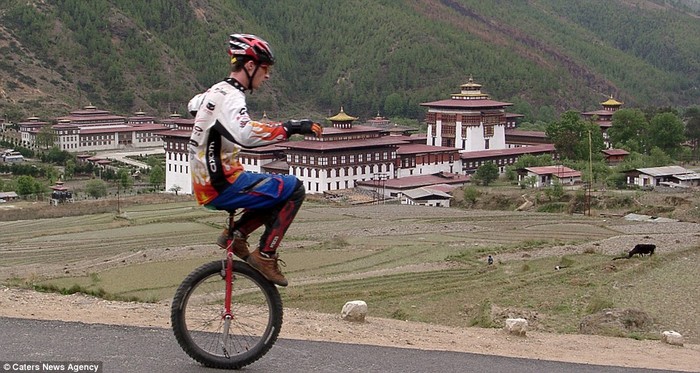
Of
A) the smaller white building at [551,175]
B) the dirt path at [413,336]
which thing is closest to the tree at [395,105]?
the smaller white building at [551,175]

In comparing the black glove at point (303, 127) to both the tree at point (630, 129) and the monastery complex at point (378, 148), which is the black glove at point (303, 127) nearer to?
the monastery complex at point (378, 148)

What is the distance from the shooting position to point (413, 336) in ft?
25.1

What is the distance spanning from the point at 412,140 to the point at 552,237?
28.5 metres

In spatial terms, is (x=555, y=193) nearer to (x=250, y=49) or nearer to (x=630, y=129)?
(x=630, y=129)

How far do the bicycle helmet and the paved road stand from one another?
5.79 feet

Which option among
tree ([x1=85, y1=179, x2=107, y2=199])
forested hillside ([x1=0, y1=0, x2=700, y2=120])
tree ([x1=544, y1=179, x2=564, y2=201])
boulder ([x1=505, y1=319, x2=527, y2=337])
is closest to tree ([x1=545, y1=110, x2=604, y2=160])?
tree ([x1=544, y1=179, x2=564, y2=201])

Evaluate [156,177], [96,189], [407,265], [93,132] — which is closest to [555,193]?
[407,265]

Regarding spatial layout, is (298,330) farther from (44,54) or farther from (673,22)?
(673,22)

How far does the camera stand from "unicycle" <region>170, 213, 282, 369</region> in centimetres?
557

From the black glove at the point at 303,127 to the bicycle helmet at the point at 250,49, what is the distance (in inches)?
18.8

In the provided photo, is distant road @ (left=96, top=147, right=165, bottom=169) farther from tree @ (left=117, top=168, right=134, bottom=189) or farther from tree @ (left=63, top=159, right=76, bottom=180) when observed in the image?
tree @ (left=117, top=168, right=134, bottom=189)

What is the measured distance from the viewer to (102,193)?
4531 centimetres

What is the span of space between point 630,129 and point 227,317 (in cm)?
5264

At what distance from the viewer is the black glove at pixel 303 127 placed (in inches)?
199
